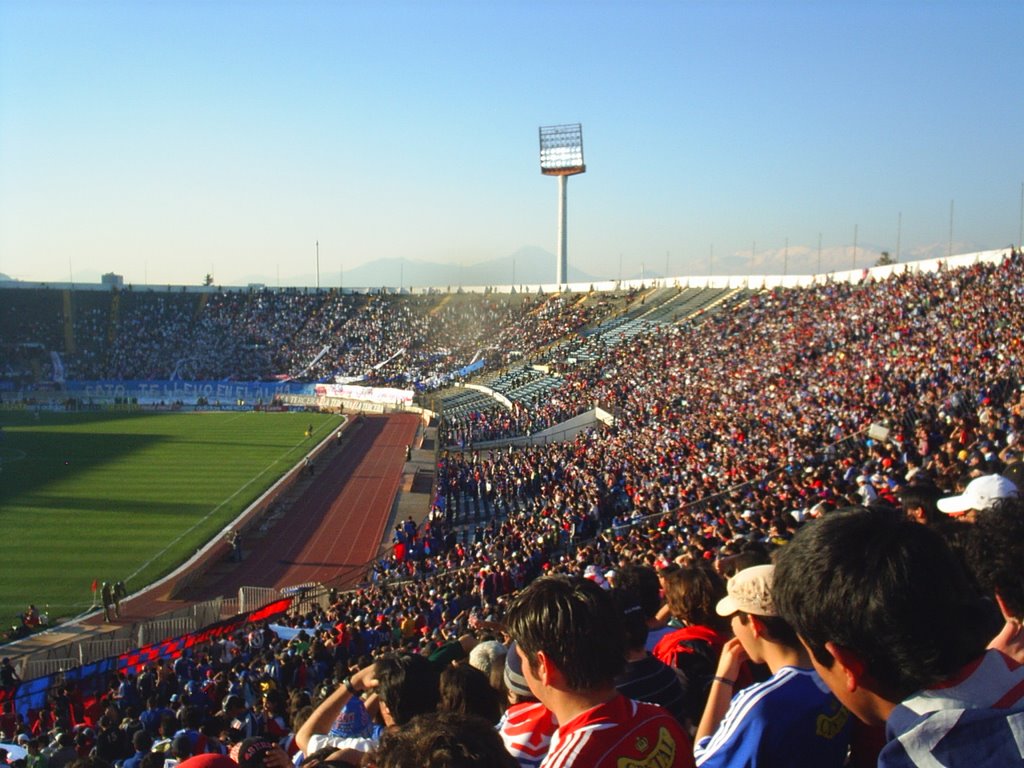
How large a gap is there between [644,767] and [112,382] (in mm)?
76381

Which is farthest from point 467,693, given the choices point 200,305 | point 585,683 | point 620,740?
point 200,305

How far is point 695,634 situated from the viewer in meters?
4.95

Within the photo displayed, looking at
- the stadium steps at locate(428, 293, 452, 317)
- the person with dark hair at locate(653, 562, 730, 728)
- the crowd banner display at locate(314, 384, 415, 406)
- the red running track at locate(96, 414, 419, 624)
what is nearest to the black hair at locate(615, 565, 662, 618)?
the person with dark hair at locate(653, 562, 730, 728)

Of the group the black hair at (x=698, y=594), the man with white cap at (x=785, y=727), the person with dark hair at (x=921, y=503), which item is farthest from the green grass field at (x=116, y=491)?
the man with white cap at (x=785, y=727)

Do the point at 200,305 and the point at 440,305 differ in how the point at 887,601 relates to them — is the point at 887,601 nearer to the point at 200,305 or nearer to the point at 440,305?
the point at 440,305

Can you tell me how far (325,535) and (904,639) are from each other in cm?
3006

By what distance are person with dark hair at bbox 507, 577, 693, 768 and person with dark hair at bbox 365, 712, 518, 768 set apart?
57cm

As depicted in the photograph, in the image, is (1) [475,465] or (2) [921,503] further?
(1) [475,465]

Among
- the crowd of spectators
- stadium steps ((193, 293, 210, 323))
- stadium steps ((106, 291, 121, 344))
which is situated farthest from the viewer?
stadium steps ((193, 293, 210, 323))

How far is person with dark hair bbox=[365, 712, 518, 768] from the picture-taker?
228 centimetres

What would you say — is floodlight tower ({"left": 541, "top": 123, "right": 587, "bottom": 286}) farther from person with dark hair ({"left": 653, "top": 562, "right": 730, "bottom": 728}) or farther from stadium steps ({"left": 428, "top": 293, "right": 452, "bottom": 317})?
person with dark hair ({"left": 653, "top": 562, "right": 730, "bottom": 728})

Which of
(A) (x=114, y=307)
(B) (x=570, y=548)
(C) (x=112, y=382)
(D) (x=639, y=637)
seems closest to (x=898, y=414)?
(B) (x=570, y=548)

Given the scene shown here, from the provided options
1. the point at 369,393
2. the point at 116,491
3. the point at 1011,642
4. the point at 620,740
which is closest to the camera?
the point at 620,740

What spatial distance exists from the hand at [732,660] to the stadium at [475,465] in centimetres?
99
